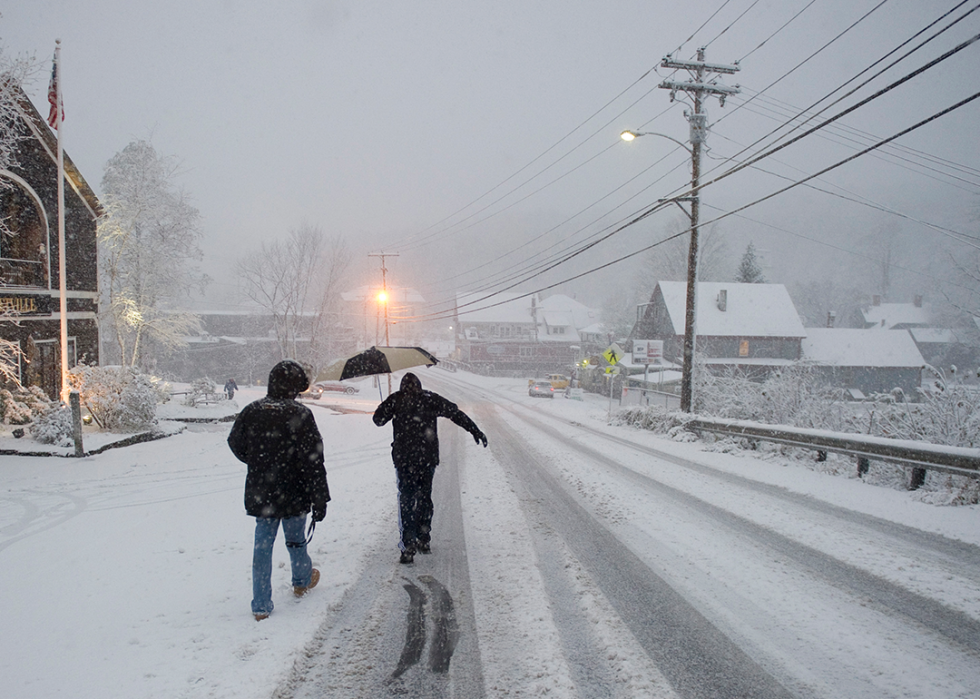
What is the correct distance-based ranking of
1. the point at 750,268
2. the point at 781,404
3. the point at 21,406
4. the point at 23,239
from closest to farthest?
the point at 21,406, the point at 781,404, the point at 23,239, the point at 750,268

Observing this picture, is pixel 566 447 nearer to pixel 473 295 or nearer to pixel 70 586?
pixel 70 586

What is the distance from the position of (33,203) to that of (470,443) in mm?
15364

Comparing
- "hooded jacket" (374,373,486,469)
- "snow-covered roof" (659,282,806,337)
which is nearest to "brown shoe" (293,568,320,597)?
"hooded jacket" (374,373,486,469)

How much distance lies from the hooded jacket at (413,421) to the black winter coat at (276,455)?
1230 millimetres

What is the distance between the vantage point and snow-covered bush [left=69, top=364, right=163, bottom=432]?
13.7 m

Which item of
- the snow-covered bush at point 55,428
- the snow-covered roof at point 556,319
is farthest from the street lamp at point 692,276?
the snow-covered roof at point 556,319

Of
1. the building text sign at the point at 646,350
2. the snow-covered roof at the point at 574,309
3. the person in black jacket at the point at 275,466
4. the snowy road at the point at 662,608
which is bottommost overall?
the snowy road at the point at 662,608

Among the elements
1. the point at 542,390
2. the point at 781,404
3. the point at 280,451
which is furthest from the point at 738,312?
the point at 280,451

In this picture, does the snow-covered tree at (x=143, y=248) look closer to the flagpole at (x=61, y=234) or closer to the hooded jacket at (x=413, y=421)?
the flagpole at (x=61, y=234)

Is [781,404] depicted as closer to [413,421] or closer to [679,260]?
[413,421]

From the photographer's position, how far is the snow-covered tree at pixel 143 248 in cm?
2697

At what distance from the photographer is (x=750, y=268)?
5050cm

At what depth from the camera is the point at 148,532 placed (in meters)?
6.14

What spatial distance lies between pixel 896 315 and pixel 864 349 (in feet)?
116
